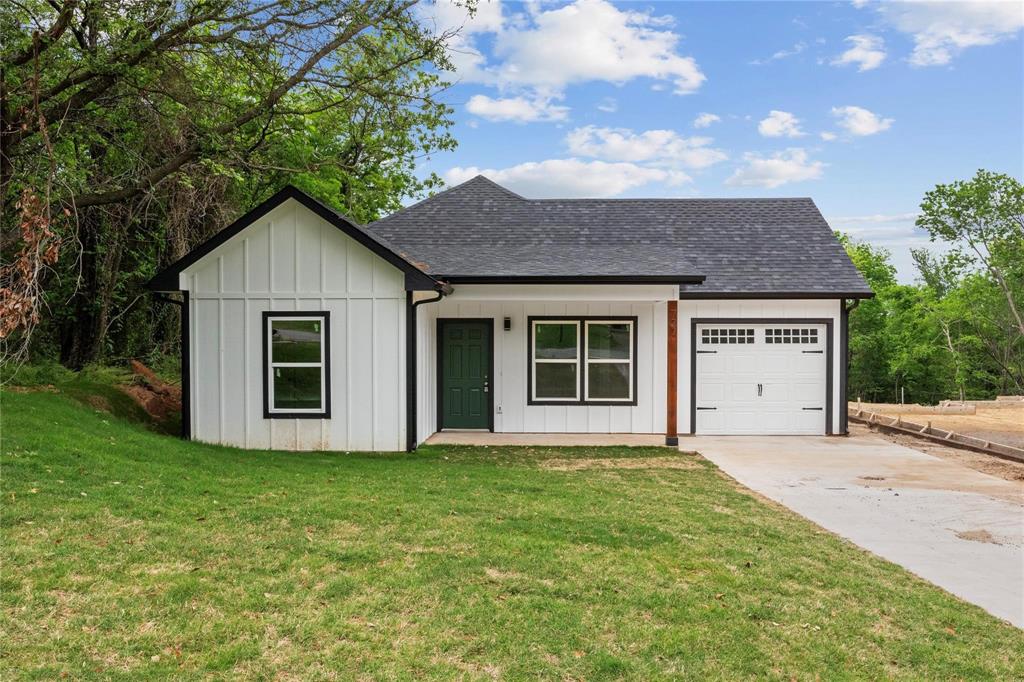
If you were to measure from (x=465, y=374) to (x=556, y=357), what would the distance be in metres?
1.80

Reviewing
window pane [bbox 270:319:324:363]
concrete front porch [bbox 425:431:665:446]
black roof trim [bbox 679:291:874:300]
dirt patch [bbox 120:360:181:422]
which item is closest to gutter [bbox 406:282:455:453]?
concrete front porch [bbox 425:431:665:446]

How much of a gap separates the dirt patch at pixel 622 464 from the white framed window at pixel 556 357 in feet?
9.60

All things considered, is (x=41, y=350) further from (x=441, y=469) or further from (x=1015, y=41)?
(x=1015, y=41)

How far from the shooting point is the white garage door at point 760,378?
43.5ft

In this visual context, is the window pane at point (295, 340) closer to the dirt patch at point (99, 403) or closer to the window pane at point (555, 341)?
the dirt patch at point (99, 403)

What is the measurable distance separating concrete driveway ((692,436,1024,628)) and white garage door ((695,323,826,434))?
0.75 metres

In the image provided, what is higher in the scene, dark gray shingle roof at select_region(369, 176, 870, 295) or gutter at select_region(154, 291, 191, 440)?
dark gray shingle roof at select_region(369, 176, 870, 295)

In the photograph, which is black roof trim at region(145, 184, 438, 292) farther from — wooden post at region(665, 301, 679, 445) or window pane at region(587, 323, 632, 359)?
wooden post at region(665, 301, 679, 445)

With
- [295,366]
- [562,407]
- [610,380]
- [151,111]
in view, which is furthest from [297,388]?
[610,380]

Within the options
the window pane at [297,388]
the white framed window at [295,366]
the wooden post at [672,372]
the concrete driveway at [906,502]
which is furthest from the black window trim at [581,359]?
the window pane at [297,388]

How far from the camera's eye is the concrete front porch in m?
11.9

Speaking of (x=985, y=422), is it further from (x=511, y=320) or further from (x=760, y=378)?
(x=511, y=320)

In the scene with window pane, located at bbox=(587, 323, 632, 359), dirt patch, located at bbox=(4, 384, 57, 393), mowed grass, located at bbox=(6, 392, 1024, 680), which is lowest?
mowed grass, located at bbox=(6, 392, 1024, 680)

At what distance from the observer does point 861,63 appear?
18.7 meters
